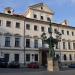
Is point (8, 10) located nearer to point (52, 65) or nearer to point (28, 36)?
point (28, 36)

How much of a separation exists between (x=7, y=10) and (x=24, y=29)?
5.95 metres

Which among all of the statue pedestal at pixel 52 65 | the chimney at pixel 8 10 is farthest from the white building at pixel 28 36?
the statue pedestal at pixel 52 65

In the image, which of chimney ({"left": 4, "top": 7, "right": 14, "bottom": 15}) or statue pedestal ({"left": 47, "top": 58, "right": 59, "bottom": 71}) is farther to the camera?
chimney ({"left": 4, "top": 7, "right": 14, "bottom": 15})

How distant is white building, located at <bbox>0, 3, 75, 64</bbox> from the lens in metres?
43.8

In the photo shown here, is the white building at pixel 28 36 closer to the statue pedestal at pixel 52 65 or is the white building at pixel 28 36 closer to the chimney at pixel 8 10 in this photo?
the chimney at pixel 8 10

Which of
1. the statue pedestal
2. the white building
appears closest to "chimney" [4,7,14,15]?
the white building

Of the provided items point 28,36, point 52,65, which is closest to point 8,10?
point 28,36

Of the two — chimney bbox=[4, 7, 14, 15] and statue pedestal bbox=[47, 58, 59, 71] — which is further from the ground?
chimney bbox=[4, 7, 14, 15]

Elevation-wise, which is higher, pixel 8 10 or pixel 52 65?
pixel 8 10

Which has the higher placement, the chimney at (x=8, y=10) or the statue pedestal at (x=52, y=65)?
the chimney at (x=8, y=10)

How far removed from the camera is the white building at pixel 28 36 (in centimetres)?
4384

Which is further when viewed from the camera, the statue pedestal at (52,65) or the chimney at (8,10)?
the chimney at (8,10)

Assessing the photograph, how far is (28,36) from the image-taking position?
47500 mm

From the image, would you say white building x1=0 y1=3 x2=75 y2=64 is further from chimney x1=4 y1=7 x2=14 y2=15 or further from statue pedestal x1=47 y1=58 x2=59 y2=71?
statue pedestal x1=47 y1=58 x2=59 y2=71
